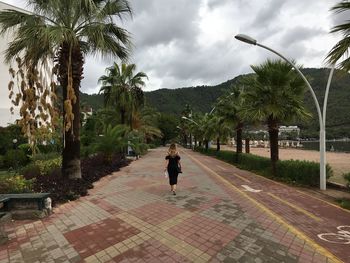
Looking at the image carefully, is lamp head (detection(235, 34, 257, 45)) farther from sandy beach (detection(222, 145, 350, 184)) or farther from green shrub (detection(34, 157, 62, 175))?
green shrub (detection(34, 157, 62, 175))

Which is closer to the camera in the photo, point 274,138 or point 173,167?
point 173,167

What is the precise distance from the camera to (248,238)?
512 cm

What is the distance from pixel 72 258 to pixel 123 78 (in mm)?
20467

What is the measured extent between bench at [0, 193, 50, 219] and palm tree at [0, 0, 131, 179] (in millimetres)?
1937

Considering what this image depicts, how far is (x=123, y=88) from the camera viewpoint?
23438 millimetres

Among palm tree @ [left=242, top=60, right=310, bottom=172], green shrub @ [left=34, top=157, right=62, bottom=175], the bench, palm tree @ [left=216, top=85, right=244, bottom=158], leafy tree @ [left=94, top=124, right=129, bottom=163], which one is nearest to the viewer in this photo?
the bench

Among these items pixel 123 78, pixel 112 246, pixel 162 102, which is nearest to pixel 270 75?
pixel 112 246

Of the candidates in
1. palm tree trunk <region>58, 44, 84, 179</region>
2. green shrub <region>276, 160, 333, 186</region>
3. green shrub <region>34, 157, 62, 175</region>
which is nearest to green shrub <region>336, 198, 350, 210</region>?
green shrub <region>276, 160, 333, 186</region>

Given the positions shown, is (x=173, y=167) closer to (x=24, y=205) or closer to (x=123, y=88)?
(x=24, y=205)

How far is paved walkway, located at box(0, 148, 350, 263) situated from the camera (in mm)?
4492

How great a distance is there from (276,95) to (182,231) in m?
9.88

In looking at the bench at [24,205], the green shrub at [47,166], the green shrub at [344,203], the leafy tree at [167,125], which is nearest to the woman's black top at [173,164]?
the bench at [24,205]

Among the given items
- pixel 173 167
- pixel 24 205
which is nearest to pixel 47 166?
pixel 24 205

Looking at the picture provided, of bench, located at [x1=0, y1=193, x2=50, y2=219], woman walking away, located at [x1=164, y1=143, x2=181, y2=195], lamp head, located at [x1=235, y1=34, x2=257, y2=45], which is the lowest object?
bench, located at [x1=0, y1=193, x2=50, y2=219]
